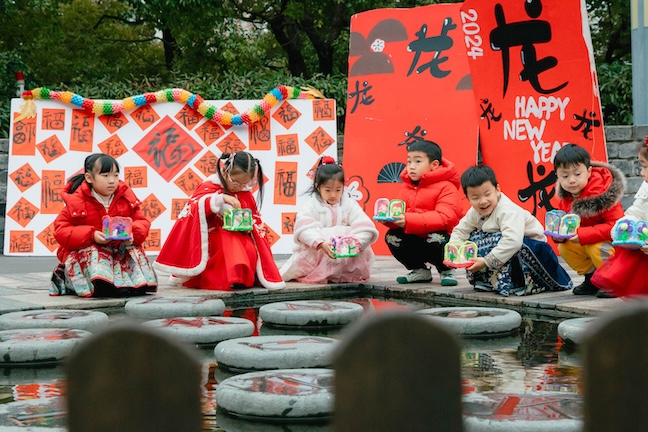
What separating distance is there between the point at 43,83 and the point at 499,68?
9288mm

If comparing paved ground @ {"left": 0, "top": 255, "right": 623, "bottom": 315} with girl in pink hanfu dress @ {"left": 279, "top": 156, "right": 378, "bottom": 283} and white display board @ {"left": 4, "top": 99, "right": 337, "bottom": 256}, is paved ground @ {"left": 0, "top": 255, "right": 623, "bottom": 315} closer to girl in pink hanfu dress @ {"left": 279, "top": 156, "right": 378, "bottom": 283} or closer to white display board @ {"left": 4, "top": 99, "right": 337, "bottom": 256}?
girl in pink hanfu dress @ {"left": 279, "top": 156, "right": 378, "bottom": 283}

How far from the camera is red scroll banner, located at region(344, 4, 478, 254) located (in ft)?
27.9

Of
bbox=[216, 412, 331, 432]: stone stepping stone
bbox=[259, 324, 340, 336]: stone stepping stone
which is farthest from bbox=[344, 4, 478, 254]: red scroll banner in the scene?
bbox=[216, 412, 331, 432]: stone stepping stone

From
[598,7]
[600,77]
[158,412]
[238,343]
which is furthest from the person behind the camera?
[598,7]

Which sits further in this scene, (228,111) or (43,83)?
(43,83)

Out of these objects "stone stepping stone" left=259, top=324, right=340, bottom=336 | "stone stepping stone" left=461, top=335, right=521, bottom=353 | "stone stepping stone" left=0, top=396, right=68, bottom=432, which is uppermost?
"stone stepping stone" left=259, top=324, right=340, bottom=336

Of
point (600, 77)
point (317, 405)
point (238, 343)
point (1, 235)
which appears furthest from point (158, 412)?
point (600, 77)

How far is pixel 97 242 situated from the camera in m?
5.51

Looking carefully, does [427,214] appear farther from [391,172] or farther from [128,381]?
[128,381]

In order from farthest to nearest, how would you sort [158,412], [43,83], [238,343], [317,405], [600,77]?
[43,83] < [600,77] < [238,343] < [317,405] < [158,412]

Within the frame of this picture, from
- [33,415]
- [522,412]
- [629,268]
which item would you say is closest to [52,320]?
[33,415]

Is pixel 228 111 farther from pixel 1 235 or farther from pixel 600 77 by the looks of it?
pixel 600 77

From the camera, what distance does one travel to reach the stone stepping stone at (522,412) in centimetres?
240

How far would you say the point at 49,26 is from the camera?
14.0 m
